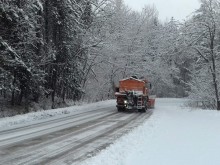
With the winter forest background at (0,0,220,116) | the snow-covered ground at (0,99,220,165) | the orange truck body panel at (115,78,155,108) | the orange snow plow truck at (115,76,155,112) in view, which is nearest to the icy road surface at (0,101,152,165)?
the snow-covered ground at (0,99,220,165)

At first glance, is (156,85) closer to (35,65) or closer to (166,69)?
(166,69)

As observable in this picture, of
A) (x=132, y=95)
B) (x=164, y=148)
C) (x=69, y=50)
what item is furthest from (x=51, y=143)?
(x=69, y=50)

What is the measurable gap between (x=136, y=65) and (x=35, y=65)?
39.9m

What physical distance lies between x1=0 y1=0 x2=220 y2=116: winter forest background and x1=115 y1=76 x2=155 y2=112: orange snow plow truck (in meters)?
5.14

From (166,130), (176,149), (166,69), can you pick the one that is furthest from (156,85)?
(176,149)

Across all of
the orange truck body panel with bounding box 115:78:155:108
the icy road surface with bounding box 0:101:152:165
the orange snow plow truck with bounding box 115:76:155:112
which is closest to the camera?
the icy road surface with bounding box 0:101:152:165

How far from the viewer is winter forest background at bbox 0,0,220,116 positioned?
80.7ft

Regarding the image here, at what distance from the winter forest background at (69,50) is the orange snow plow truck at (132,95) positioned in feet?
16.9

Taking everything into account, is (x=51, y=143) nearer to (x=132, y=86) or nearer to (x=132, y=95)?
(x=132, y=95)

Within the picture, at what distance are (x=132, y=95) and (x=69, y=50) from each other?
21.4ft

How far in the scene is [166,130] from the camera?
18.5 m

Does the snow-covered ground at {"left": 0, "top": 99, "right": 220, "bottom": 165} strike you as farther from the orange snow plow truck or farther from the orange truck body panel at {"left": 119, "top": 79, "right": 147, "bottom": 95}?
the orange truck body panel at {"left": 119, "top": 79, "right": 147, "bottom": 95}

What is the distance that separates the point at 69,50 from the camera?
34594 mm

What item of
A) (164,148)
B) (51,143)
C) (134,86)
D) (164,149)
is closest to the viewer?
(164,149)
